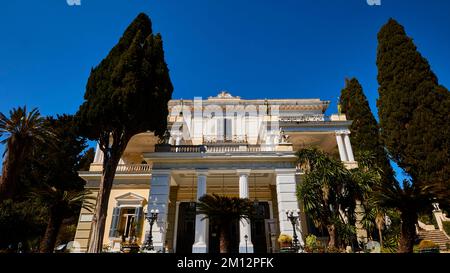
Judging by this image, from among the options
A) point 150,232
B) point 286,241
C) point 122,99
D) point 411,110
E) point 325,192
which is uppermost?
point 411,110

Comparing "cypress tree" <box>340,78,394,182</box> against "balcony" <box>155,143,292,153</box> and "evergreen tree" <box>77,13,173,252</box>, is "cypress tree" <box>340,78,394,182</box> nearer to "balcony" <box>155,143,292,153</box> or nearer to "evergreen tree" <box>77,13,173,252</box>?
"balcony" <box>155,143,292,153</box>

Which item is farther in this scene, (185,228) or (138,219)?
(185,228)

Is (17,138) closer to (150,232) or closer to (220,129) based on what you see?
(150,232)

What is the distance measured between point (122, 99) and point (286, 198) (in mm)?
10170

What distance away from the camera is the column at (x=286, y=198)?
1302 cm

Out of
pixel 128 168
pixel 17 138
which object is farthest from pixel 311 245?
pixel 17 138

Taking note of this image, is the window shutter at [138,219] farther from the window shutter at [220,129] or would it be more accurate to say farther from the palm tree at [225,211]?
the window shutter at [220,129]

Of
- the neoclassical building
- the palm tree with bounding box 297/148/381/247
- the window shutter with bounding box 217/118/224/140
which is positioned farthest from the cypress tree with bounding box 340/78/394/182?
the window shutter with bounding box 217/118/224/140

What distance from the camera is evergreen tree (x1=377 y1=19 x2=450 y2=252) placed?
15906 millimetres

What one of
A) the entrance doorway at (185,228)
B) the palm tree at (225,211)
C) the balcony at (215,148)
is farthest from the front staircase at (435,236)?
the entrance doorway at (185,228)

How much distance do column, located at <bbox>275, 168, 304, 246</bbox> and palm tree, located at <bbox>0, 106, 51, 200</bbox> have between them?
15143 millimetres

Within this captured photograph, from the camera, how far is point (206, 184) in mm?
16250

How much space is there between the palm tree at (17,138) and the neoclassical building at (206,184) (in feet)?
11.6
